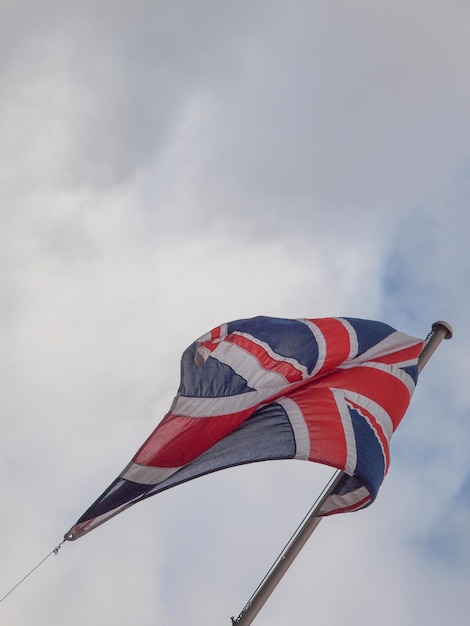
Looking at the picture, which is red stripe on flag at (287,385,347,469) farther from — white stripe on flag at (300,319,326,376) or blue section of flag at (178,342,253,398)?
blue section of flag at (178,342,253,398)

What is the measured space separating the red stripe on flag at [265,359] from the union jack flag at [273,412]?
0.06 ft

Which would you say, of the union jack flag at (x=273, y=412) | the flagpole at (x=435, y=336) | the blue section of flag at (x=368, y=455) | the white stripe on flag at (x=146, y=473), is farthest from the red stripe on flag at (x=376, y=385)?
the white stripe on flag at (x=146, y=473)

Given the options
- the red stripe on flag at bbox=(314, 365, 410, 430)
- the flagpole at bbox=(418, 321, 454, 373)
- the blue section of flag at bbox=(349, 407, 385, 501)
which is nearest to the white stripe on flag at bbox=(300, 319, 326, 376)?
the red stripe on flag at bbox=(314, 365, 410, 430)

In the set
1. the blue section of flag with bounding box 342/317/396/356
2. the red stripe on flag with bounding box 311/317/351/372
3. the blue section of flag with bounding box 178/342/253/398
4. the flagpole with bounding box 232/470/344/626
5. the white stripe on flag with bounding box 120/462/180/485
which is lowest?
the flagpole with bounding box 232/470/344/626

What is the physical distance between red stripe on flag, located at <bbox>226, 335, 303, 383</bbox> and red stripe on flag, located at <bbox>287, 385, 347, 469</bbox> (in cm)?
61

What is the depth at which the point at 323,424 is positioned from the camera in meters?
13.2

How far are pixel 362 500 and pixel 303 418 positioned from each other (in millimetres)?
1867

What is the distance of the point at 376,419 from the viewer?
13727 millimetres

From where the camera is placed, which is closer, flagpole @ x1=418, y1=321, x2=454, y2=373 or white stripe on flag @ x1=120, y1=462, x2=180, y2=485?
white stripe on flag @ x1=120, y1=462, x2=180, y2=485

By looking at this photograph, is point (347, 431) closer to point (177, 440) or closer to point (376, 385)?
point (376, 385)

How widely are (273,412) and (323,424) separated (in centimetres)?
96

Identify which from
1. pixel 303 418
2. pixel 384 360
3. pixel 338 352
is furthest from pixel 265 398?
pixel 384 360

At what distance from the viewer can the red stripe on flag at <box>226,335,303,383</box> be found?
519 inches

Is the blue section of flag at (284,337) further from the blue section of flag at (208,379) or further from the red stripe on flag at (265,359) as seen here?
the blue section of flag at (208,379)
